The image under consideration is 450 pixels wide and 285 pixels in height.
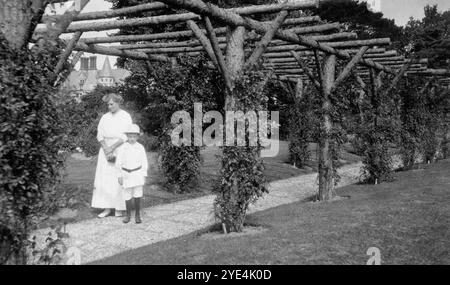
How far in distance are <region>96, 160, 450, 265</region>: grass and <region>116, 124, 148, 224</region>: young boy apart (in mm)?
1564

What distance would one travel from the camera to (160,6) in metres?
6.81

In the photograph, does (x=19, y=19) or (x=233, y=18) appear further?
(x=233, y=18)

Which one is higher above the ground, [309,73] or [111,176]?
[309,73]

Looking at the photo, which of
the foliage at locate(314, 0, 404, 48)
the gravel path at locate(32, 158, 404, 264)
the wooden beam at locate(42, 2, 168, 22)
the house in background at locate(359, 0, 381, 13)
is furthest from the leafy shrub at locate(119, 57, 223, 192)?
the house in background at locate(359, 0, 381, 13)

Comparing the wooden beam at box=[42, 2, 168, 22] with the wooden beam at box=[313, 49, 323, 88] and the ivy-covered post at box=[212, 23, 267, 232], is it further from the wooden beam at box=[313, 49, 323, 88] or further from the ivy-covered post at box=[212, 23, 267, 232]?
the wooden beam at box=[313, 49, 323, 88]

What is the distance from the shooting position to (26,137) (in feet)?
11.4

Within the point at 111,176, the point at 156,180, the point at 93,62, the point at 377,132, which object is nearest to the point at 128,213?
the point at 111,176

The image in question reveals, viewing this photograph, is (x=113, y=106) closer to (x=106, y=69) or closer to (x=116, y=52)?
(x=116, y=52)

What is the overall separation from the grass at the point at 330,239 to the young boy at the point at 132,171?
156cm

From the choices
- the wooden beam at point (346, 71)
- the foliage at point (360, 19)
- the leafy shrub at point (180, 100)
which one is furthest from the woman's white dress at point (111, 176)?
the foliage at point (360, 19)

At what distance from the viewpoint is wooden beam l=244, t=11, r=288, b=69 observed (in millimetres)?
6769

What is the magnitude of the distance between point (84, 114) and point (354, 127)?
9164mm

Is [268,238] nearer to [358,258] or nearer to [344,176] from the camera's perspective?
[358,258]

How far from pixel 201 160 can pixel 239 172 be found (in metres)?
4.51
